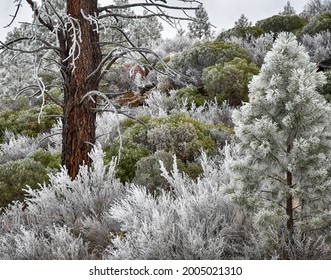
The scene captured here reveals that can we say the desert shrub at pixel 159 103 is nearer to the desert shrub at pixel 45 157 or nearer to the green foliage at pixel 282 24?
the desert shrub at pixel 45 157

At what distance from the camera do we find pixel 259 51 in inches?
504

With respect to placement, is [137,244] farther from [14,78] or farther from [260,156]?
[14,78]

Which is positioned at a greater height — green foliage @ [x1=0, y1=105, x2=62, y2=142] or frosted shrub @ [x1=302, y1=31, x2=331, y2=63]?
frosted shrub @ [x1=302, y1=31, x2=331, y2=63]

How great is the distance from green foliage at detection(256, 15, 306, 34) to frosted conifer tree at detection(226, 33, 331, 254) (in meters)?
13.0

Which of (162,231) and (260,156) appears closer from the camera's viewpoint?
(260,156)

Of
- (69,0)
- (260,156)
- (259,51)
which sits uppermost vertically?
(259,51)

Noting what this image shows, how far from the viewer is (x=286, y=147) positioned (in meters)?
3.75

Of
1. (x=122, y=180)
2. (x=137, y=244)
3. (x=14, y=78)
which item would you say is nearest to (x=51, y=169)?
(x=122, y=180)

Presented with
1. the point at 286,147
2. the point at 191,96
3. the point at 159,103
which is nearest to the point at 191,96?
the point at 191,96

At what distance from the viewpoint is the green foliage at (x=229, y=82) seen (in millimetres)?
10273

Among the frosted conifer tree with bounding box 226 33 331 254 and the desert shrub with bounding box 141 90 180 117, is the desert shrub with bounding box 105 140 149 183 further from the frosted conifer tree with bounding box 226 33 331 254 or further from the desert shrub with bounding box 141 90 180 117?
the desert shrub with bounding box 141 90 180 117

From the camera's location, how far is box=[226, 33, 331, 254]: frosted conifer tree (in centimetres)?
356

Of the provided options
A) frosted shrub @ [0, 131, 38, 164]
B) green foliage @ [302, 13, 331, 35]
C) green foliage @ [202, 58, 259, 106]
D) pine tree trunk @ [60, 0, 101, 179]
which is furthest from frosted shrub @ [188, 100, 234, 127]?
green foliage @ [302, 13, 331, 35]
